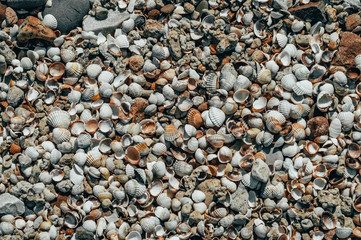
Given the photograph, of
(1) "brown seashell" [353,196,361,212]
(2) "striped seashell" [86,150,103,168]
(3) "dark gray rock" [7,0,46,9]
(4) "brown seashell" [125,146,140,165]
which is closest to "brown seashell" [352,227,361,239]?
(1) "brown seashell" [353,196,361,212]

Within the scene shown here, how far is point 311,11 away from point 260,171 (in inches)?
70.1

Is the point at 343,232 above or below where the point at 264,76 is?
below

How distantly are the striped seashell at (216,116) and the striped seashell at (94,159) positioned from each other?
116 centimetres

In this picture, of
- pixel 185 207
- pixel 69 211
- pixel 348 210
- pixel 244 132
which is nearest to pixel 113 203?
pixel 69 211

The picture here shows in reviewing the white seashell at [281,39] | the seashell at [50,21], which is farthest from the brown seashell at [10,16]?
the white seashell at [281,39]

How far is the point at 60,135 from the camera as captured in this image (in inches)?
151

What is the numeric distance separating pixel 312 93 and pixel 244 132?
0.82 m

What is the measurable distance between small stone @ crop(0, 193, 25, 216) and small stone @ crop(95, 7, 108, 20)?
80.0 inches

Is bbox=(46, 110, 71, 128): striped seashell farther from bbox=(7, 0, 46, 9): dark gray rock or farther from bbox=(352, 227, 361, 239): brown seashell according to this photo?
bbox=(352, 227, 361, 239): brown seashell

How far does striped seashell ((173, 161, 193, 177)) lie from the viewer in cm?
375

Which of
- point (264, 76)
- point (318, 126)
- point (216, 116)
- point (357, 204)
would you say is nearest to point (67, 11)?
point (216, 116)

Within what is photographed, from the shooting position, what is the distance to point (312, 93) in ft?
13.0

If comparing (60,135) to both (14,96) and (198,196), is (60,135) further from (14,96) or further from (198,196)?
(198,196)

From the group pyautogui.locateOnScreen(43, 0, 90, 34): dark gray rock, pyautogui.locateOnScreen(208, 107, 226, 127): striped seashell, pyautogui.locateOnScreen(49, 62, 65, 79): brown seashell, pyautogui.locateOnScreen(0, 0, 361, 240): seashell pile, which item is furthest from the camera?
pyautogui.locateOnScreen(43, 0, 90, 34): dark gray rock
